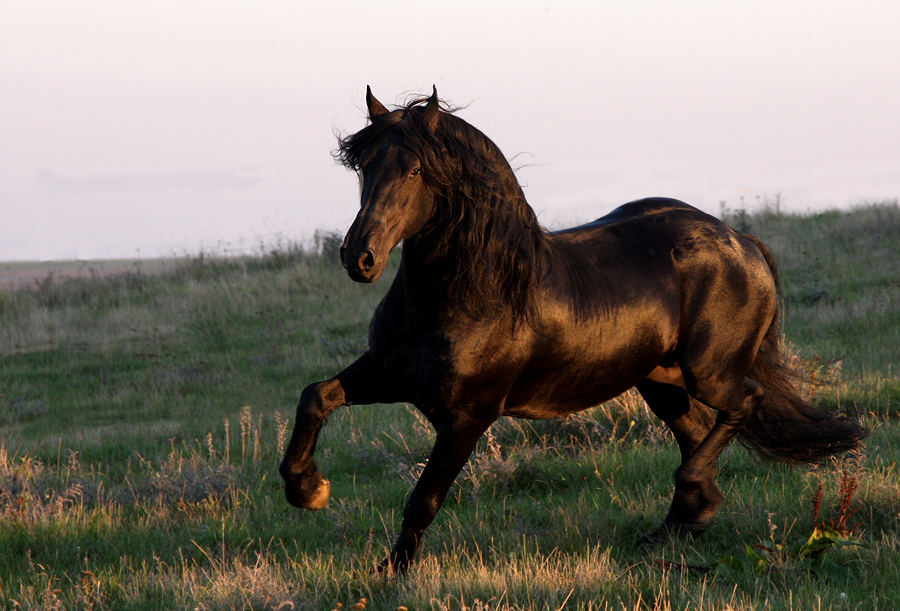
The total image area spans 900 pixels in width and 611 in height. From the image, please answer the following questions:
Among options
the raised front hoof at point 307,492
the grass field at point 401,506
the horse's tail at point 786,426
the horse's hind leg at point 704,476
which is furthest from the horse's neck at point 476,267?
the horse's tail at point 786,426

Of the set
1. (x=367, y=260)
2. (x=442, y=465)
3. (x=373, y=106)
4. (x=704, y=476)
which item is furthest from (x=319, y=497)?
(x=704, y=476)

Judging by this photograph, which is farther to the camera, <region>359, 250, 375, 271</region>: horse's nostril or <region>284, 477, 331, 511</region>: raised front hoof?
<region>284, 477, 331, 511</region>: raised front hoof

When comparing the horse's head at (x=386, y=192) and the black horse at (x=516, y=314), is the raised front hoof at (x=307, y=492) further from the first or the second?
the horse's head at (x=386, y=192)

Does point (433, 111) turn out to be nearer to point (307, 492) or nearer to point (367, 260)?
point (367, 260)

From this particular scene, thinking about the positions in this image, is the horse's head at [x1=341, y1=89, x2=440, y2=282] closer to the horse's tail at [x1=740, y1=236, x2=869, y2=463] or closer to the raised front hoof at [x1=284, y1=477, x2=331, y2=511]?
the raised front hoof at [x1=284, y1=477, x2=331, y2=511]

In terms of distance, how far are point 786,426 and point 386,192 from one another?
10.4ft

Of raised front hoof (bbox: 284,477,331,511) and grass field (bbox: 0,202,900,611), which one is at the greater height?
raised front hoof (bbox: 284,477,331,511)

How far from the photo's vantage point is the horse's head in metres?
3.36

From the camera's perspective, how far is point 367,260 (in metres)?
3.36

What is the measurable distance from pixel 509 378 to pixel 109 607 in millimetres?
2256

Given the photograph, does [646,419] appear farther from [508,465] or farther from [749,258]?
[749,258]

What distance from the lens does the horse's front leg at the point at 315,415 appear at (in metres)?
4.09

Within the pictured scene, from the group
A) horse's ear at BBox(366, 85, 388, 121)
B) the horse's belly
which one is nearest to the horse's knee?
the horse's belly

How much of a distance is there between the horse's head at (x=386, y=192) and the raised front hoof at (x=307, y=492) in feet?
4.24
